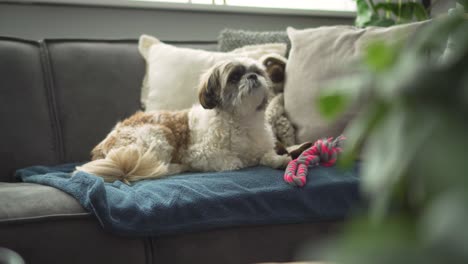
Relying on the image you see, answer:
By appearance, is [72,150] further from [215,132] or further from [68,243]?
[68,243]

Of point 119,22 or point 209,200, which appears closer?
point 209,200

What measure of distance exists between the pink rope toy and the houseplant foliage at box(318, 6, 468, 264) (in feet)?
5.17

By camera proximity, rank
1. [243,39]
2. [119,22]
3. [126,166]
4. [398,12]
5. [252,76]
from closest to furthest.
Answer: [126,166] → [252,76] → [243,39] → [119,22] → [398,12]

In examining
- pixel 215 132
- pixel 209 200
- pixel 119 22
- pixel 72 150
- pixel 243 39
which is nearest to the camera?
pixel 209 200

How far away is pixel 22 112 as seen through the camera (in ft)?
7.50

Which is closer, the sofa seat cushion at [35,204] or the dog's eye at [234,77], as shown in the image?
the sofa seat cushion at [35,204]

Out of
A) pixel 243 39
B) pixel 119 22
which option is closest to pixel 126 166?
pixel 243 39

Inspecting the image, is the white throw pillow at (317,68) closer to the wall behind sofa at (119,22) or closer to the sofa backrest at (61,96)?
the sofa backrest at (61,96)

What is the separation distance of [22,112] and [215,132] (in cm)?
85

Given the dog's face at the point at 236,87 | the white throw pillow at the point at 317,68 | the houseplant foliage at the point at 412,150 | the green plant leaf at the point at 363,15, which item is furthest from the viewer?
the green plant leaf at the point at 363,15

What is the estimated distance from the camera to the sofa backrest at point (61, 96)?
2.26 metres

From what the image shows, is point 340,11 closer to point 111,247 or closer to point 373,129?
point 111,247

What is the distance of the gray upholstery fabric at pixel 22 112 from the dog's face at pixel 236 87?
0.74 m

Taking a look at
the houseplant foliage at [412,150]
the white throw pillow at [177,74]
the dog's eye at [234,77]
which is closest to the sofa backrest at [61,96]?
the white throw pillow at [177,74]
